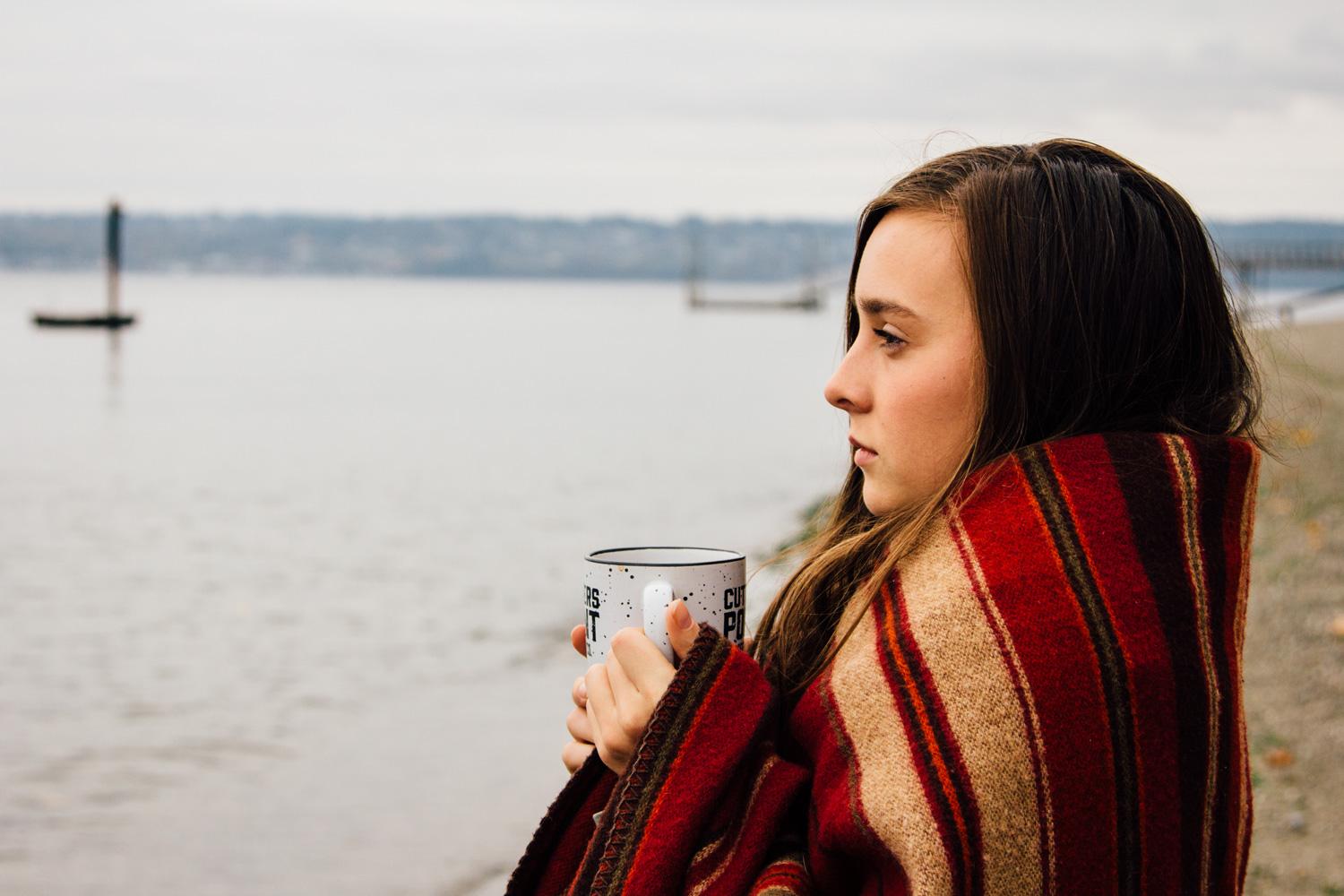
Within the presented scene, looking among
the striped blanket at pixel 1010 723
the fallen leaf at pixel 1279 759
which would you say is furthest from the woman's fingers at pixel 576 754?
the fallen leaf at pixel 1279 759

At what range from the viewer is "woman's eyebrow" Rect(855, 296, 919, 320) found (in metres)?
1.40

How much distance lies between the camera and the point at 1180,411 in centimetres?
141

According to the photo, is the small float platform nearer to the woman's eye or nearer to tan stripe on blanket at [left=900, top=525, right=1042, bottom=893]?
the woman's eye

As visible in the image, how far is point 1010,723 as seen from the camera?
47.5 inches

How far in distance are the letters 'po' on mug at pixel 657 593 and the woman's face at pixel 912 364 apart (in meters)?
0.19

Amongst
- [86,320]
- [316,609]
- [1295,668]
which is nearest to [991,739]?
[1295,668]

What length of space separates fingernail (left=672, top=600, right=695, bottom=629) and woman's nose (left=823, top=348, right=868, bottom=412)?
27 cm

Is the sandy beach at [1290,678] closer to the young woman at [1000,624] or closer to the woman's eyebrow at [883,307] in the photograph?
the young woman at [1000,624]

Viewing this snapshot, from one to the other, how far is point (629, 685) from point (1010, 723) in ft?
1.34

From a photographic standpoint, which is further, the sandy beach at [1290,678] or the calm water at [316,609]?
the calm water at [316,609]

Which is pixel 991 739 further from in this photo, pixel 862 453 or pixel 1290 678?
pixel 1290 678

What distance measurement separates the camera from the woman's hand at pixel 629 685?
1.37m

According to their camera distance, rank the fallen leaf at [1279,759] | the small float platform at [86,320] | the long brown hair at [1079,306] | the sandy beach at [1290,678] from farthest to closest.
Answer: the small float platform at [86,320]
the fallen leaf at [1279,759]
the sandy beach at [1290,678]
the long brown hair at [1079,306]

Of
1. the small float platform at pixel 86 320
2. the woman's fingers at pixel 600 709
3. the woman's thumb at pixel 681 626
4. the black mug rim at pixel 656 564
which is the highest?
the black mug rim at pixel 656 564
